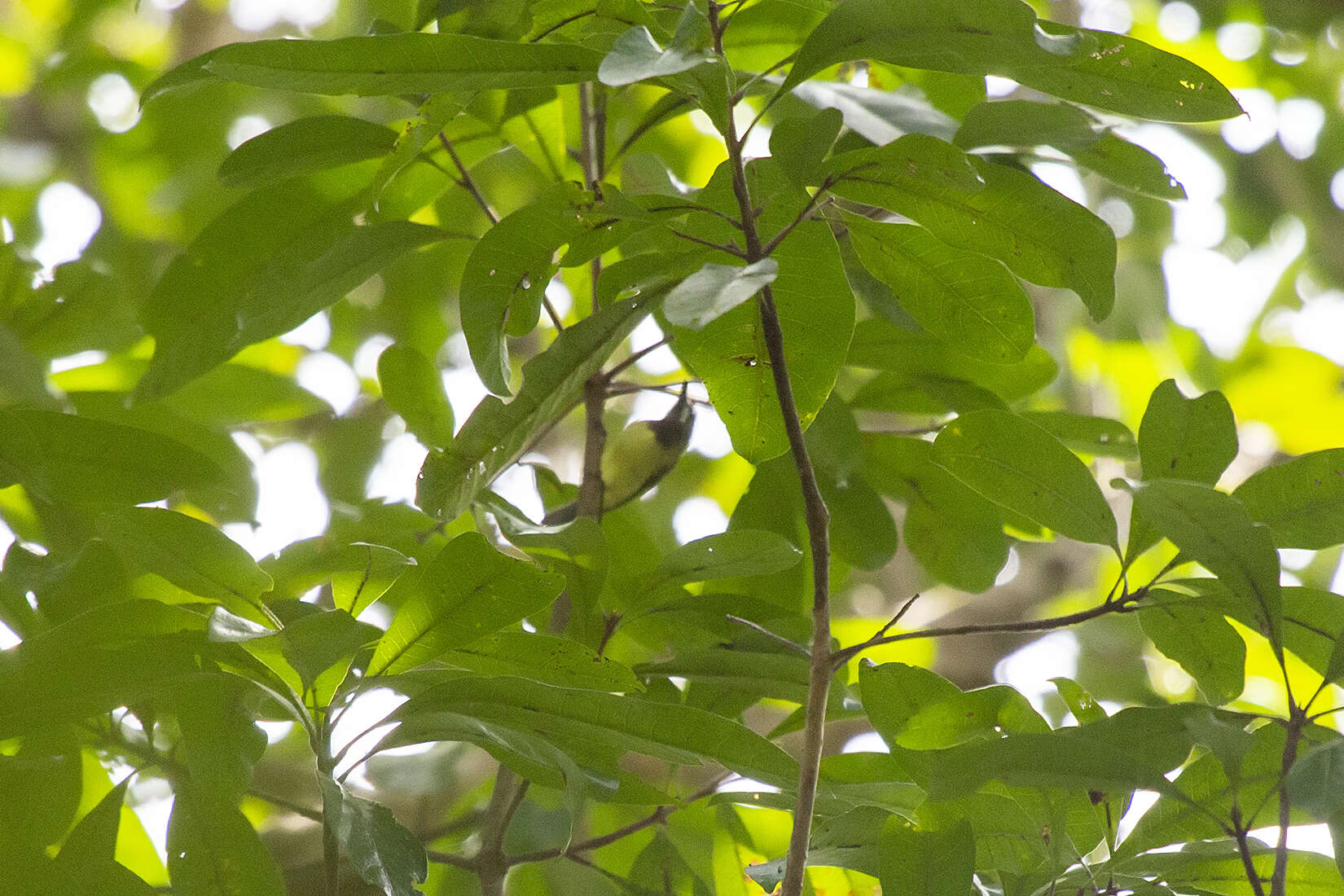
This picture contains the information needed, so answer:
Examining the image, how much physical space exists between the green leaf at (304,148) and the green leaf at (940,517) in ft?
1.75

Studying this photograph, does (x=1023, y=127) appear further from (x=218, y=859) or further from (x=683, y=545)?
(x=218, y=859)

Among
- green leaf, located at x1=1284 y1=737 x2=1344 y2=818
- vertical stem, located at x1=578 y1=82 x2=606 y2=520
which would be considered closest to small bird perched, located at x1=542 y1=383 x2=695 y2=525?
vertical stem, located at x1=578 y1=82 x2=606 y2=520

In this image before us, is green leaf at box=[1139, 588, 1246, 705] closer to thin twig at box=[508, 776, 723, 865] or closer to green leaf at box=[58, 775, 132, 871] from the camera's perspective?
thin twig at box=[508, 776, 723, 865]

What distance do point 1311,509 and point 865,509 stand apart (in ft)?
1.36

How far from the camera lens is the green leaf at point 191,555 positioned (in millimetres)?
681

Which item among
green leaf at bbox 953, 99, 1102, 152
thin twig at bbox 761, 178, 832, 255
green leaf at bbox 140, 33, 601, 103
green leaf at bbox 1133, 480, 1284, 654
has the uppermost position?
green leaf at bbox 953, 99, 1102, 152

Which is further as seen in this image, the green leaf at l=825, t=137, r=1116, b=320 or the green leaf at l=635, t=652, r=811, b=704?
the green leaf at l=635, t=652, r=811, b=704

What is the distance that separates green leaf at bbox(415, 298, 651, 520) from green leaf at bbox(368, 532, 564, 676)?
1.3 inches

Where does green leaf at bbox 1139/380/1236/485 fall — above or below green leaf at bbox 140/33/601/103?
below

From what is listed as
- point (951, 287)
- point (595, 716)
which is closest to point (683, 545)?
point (595, 716)

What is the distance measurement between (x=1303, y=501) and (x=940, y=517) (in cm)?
38

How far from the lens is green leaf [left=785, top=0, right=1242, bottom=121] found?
63 centimetres

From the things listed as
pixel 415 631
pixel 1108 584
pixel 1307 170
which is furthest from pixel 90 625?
pixel 1307 170

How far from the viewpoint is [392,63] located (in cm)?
67
